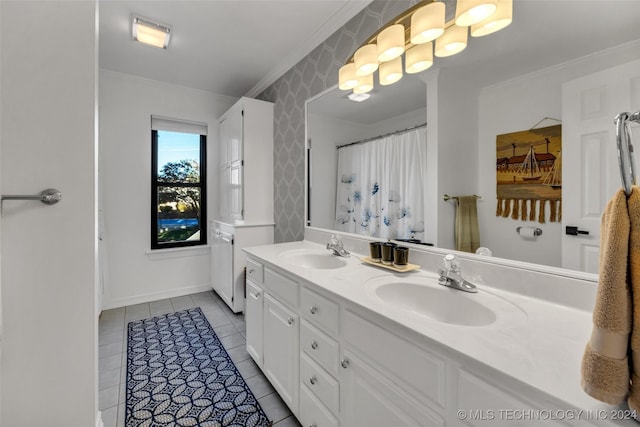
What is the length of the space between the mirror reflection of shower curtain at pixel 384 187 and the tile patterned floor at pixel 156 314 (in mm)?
1162

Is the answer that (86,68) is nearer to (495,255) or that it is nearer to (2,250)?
(2,250)

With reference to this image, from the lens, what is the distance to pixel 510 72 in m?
1.09

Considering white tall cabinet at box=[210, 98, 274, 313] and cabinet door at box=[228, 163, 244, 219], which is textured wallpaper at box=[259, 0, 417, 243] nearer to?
white tall cabinet at box=[210, 98, 274, 313]

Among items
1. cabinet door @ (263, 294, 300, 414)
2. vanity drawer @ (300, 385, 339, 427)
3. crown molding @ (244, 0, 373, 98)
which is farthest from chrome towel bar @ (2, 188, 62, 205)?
crown molding @ (244, 0, 373, 98)

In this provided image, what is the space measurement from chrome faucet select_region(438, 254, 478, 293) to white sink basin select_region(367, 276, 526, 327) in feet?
0.07

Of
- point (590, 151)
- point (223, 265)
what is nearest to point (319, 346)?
point (590, 151)

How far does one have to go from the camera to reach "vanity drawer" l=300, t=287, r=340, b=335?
1103mm

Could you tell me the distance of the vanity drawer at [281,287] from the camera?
1.37 m

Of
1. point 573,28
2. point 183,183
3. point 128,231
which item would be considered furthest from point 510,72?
point 128,231

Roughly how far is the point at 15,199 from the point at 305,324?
1190 millimetres

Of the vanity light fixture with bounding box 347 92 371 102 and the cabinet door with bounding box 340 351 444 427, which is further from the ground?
the vanity light fixture with bounding box 347 92 371 102

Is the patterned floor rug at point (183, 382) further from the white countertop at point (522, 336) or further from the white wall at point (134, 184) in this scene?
the white countertop at point (522, 336)

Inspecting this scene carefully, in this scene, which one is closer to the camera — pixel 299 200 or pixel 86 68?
pixel 86 68

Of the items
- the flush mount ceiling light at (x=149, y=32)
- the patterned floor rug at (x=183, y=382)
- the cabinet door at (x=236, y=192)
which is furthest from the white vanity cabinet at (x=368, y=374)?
the flush mount ceiling light at (x=149, y=32)
